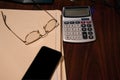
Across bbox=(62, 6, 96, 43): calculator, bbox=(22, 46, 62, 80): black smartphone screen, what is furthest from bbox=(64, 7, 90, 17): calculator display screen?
bbox=(22, 46, 62, 80): black smartphone screen

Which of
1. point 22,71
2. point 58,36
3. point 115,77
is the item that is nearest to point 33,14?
point 58,36

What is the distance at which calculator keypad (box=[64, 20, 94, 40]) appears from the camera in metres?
0.75

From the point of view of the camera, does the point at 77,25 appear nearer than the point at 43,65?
No

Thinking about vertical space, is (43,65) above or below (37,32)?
below

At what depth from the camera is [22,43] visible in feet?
2.46

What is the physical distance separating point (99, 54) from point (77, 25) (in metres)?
0.14

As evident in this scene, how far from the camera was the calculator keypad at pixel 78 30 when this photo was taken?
754mm

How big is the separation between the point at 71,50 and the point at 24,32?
193 millimetres

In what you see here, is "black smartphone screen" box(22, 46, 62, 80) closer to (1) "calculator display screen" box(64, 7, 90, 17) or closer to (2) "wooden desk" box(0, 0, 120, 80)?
(2) "wooden desk" box(0, 0, 120, 80)

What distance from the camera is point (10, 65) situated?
698mm

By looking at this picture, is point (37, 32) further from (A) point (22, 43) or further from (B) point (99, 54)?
(B) point (99, 54)

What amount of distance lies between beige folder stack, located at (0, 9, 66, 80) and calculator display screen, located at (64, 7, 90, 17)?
0.11 ft

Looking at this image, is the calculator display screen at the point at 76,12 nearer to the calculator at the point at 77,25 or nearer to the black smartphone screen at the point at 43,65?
the calculator at the point at 77,25

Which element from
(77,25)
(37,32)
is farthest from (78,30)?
(37,32)
